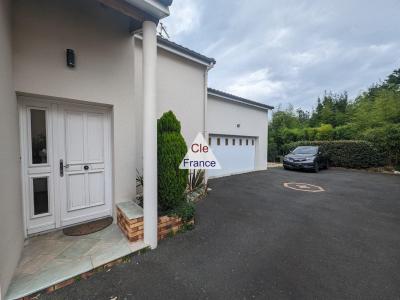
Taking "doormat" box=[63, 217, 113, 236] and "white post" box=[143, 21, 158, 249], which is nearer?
"white post" box=[143, 21, 158, 249]

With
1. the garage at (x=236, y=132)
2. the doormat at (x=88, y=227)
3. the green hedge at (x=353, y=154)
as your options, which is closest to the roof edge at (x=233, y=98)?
the garage at (x=236, y=132)

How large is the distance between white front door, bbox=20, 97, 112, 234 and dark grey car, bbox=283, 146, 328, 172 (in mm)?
10177

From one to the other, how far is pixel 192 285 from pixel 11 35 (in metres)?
4.12

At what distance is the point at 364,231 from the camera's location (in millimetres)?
3404

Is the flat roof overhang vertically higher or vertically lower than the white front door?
higher

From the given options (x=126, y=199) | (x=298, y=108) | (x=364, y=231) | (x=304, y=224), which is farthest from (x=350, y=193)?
(x=298, y=108)

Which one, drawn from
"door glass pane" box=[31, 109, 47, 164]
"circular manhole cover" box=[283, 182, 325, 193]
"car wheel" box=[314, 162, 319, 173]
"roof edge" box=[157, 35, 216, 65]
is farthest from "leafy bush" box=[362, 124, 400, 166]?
"door glass pane" box=[31, 109, 47, 164]

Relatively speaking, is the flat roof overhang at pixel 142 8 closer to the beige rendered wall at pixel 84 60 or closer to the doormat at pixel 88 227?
the beige rendered wall at pixel 84 60

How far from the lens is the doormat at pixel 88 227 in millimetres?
3094

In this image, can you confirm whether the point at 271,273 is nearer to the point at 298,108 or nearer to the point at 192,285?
the point at 192,285

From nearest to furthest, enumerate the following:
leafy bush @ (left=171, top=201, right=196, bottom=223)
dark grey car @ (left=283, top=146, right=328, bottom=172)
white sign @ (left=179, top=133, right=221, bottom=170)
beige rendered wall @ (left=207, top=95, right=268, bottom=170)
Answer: leafy bush @ (left=171, top=201, right=196, bottom=223) → white sign @ (left=179, top=133, right=221, bottom=170) → beige rendered wall @ (left=207, top=95, right=268, bottom=170) → dark grey car @ (left=283, top=146, right=328, bottom=172)

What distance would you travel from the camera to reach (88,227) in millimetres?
3262

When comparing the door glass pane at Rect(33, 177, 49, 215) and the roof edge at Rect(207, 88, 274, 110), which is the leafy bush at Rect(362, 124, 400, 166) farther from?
the door glass pane at Rect(33, 177, 49, 215)

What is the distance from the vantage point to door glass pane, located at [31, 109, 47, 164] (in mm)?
2943
